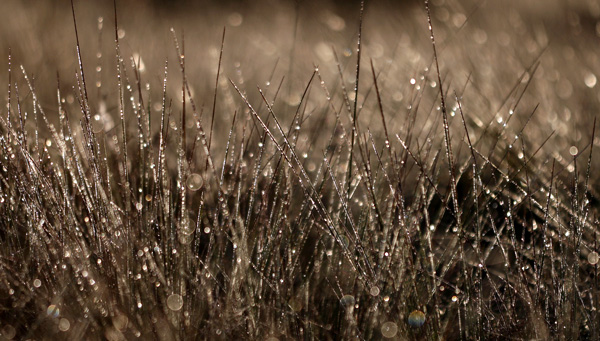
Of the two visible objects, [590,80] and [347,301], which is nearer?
[347,301]

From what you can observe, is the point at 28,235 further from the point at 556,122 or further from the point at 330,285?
the point at 556,122

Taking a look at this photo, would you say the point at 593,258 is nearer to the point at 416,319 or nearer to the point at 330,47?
the point at 416,319

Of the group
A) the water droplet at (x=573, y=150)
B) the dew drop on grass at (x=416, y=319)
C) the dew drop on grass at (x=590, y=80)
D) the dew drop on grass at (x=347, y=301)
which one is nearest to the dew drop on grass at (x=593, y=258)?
the dew drop on grass at (x=416, y=319)

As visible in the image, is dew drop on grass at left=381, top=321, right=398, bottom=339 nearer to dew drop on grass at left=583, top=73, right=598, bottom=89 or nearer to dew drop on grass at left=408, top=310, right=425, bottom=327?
dew drop on grass at left=408, top=310, right=425, bottom=327

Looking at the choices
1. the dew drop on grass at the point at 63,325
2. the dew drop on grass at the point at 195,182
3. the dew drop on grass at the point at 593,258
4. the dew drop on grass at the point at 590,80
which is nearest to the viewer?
the dew drop on grass at the point at 63,325

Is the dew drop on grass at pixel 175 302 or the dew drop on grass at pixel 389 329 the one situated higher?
the dew drop on grass at pixel 389 329

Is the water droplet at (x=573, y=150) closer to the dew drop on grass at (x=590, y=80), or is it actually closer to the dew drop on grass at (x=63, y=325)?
the dew drop on grass at (x=590, y=80)

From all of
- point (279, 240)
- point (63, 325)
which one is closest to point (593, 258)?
point (279, 240)
